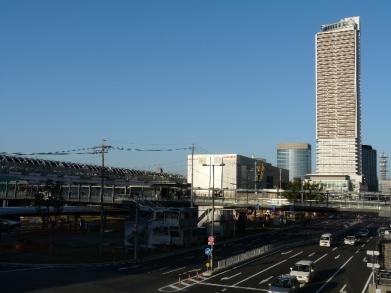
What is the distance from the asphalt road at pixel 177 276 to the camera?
40.5m

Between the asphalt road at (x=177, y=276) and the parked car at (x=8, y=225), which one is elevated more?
the parked car at (x=8, y=225)

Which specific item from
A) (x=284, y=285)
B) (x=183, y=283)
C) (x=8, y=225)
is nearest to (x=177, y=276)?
(x=183, y=283)

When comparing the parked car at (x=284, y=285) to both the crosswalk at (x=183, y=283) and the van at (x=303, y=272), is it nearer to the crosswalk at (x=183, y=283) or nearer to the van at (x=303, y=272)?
the van at (x=303, y=272)

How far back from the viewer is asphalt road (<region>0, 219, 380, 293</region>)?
4050cm

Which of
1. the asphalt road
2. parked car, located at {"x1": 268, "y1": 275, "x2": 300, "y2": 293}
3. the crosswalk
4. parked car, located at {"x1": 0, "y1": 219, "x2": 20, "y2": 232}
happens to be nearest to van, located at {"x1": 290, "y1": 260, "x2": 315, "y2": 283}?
the asphalt road

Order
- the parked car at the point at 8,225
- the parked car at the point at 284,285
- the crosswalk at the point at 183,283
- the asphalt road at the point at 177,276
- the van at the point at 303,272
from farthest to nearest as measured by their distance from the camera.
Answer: the parked car at the point at 8,225, the van at the point at 303,272, the asphalt road at the point at 177,276, the crosswalk at the point at 183,283, the parked car at the point at 284,285

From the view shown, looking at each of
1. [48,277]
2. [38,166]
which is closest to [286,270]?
[48,277]

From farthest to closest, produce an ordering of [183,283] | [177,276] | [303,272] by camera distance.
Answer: [177,276] → [303,272] → [183,283]

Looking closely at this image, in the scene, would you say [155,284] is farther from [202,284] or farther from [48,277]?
[48,277]

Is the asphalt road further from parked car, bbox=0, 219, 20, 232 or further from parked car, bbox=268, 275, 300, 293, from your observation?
parked car, bbox=0, 219, 20, 232

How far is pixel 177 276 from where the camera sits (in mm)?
47188

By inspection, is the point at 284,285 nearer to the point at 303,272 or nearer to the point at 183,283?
the point at 303,272

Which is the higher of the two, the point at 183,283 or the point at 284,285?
the point at 284,285

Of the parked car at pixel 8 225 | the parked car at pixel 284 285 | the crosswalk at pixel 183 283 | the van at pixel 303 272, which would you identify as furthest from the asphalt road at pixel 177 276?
the parked car at pixel 8 225
